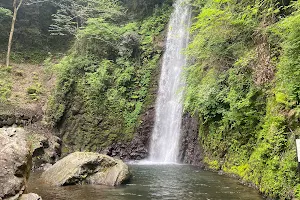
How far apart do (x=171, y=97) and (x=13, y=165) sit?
38.5 ft

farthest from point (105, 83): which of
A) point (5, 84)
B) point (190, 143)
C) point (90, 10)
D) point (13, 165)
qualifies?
point (13, 165)

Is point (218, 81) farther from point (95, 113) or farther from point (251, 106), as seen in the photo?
point (95, 113)

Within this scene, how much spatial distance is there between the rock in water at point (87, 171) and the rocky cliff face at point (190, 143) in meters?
4.57

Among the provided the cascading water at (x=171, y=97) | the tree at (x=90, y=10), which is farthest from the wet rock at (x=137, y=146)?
the tree at (x=90, y=10)

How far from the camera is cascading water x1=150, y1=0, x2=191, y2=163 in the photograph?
15344mm

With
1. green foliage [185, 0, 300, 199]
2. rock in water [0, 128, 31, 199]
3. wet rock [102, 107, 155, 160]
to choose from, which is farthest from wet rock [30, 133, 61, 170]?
green foliage [185, 0, 300, 199]

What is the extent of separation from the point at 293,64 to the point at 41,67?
18.9m

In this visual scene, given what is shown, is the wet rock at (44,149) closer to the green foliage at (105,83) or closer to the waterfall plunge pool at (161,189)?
the green foliage at (105,83)

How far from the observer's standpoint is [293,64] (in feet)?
22.2

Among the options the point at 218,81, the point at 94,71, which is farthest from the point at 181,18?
the point at 218,81

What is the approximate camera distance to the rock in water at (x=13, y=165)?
5.76 meters

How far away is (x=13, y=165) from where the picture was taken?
602cm

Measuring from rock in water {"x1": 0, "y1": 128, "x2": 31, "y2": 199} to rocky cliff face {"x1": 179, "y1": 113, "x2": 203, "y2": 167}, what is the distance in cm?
794

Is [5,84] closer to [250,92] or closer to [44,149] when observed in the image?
[44,149]
